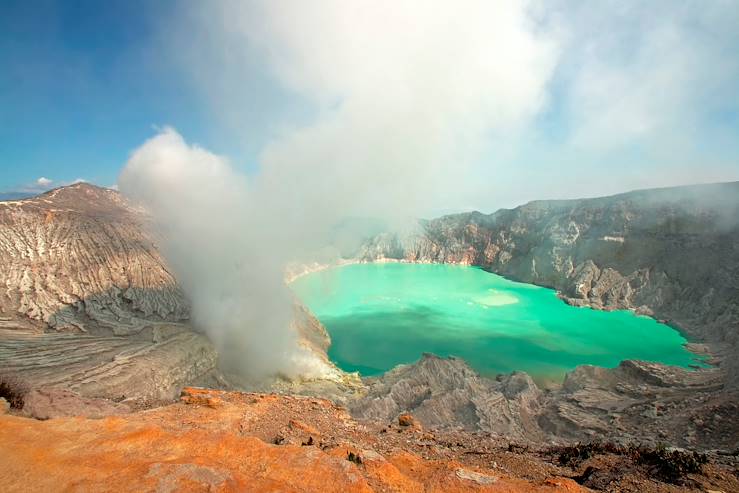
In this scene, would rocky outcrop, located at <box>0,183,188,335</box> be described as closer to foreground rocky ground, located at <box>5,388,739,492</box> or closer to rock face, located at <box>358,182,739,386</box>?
foreground rocky ground, located at <box>5,388,739,492</box>

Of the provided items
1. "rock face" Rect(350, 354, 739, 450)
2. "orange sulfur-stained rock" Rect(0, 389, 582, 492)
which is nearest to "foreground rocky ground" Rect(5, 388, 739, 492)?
"orange sulfur-stained rock" Rect(0, 389, 582, 492)

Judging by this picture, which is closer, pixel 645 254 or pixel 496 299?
pixel 645 254

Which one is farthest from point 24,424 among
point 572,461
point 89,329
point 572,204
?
point 572,204

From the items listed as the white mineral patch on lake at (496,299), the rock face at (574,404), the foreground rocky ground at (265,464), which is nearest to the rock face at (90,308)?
the foreground rocky ground at (265,464)

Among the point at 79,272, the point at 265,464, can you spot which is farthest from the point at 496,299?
the point at 265,464

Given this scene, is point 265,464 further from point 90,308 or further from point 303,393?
point 90,308

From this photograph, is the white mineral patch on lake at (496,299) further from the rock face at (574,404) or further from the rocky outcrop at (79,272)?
the rocky outcrop at (79,272)
